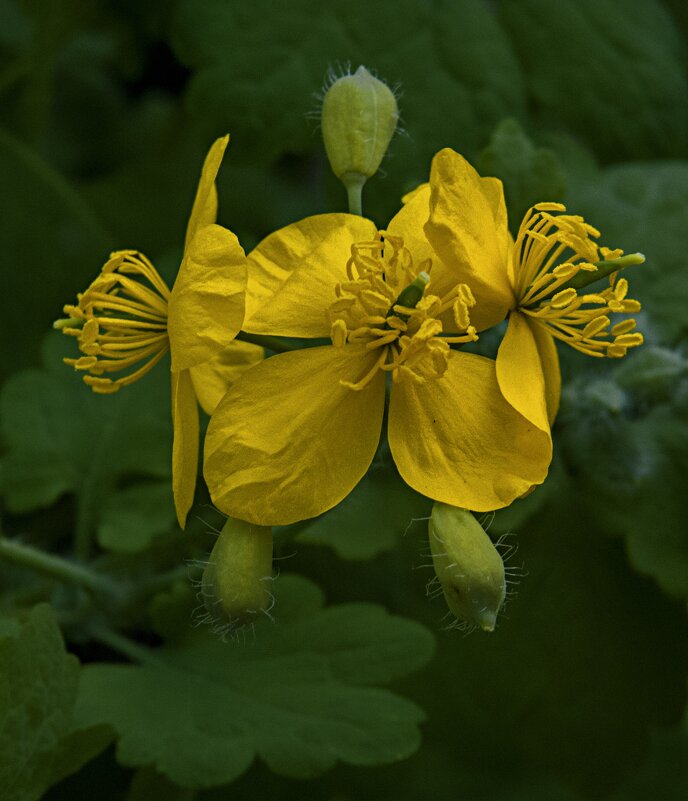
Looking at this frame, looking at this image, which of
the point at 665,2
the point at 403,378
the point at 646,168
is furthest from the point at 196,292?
the point at 665,2

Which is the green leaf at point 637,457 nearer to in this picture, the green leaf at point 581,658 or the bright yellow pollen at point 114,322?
the green leaf at point 581,658

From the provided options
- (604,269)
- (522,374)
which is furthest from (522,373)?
(604,269)

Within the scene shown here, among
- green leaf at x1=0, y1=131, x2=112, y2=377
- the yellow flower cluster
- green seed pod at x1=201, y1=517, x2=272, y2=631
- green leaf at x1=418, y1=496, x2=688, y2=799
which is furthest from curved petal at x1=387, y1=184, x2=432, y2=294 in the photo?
green leaf at x1=0, y1=131, x2=112, y2=377

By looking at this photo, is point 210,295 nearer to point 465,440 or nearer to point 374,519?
point 465,440

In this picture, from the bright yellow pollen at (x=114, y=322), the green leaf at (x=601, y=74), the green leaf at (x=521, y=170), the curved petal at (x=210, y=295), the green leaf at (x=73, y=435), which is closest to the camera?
the curved petal at (x=210, y=295)

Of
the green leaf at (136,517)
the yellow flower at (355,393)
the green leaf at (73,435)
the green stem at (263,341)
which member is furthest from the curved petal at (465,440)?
the green leaf at (73,435)
